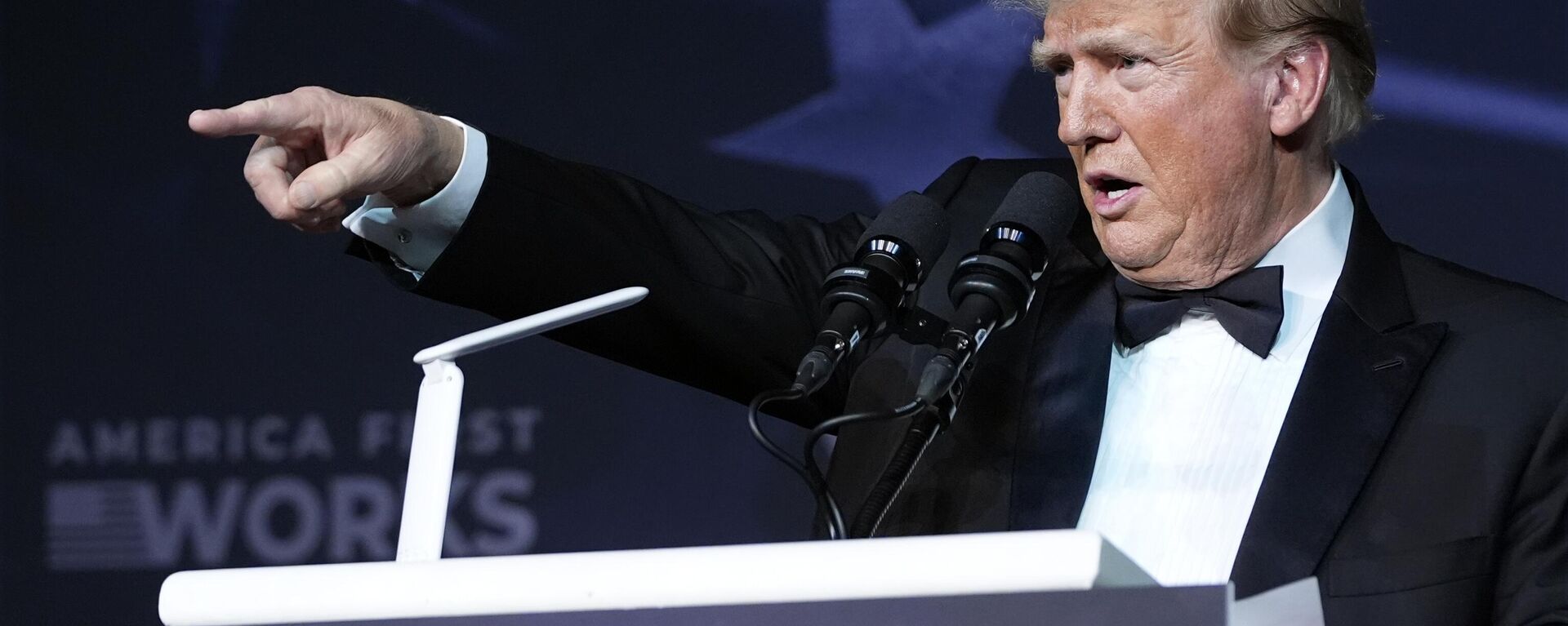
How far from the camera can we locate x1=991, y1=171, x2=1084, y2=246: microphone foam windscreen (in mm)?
1301

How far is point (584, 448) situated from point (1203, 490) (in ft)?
3.74

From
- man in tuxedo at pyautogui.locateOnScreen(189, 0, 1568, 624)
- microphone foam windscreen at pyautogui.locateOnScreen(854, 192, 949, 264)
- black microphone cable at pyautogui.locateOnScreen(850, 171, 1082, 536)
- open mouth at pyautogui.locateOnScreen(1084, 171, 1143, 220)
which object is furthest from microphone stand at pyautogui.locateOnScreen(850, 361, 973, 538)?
open mouth at pyautogui.locateOnScreen(1084, 171, 1143, 220)

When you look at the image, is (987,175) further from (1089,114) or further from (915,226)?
(915,226)

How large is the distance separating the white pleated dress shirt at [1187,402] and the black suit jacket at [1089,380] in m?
0.03

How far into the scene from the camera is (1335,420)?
147 centimetres

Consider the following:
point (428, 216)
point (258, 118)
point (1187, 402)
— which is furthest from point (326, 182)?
point (1187, 402)

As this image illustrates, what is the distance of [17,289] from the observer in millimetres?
2652

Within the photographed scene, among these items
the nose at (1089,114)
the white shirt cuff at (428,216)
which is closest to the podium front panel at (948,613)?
the white shirt cuff at (428,216)

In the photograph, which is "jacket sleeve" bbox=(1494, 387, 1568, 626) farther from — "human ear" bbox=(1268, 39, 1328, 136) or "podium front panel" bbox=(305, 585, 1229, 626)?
"podium front panel" bbox=(305, 585, 1229, 626)

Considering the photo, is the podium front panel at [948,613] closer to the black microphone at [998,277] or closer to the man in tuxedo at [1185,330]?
the black microphone at [998,277]

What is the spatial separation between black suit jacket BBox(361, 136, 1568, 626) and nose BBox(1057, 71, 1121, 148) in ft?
0.60

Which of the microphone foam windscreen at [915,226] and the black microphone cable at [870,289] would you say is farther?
the microphone foam windscreen at [915,226]

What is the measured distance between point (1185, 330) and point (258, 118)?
3.06 ft

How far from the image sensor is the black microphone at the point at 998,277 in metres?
1.19
